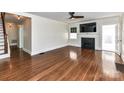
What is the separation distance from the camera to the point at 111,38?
606 centimetres

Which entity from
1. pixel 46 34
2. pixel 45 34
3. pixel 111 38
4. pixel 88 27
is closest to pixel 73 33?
pixel 88 27

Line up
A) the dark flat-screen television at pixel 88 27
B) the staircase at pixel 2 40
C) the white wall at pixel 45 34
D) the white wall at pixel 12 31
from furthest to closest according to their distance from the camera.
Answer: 1. the white wall at pixel 12 31
2. the dark flat-screen television at pixel 88 27
3. the white wall at pixel 45 34
4. the staircase at pixel 2 40

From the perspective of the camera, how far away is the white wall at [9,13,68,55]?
568 cm

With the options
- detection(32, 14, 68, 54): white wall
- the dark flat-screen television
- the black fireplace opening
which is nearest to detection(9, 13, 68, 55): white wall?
detection(32, 14, 68, 54): white wall

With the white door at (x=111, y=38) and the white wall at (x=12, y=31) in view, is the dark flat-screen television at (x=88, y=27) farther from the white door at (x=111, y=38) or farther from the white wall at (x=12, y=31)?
the white wall at (x=12, y=31)

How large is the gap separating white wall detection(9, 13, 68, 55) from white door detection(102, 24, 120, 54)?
3.47 meters

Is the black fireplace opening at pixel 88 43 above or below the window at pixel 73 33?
below

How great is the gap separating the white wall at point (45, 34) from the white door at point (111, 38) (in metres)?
3.47

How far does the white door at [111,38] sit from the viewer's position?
5816mm

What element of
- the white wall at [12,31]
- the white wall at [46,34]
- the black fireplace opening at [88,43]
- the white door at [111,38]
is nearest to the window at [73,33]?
the white wall at [46,34]

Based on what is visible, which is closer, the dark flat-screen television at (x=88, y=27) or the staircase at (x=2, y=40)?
the staircase at (x=2, y=40)

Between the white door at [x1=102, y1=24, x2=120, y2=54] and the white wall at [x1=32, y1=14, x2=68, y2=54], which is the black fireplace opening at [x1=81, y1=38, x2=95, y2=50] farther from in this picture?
the white wall at [x1=32, y1=14, x2=68, y2=54]
